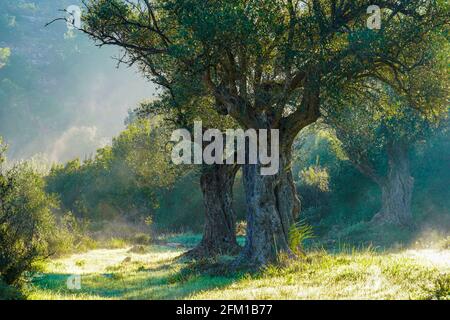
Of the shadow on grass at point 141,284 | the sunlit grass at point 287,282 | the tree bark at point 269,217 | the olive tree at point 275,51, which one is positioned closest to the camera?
the sunlit grass at point 287,282

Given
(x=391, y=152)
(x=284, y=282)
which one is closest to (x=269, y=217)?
(x=284, y=282)

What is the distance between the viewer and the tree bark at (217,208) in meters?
29.0

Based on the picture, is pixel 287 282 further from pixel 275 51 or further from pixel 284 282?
pixel 275 51

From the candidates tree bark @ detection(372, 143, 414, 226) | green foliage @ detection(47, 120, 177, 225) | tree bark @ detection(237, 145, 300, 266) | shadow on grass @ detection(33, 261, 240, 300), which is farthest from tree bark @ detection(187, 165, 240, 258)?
green foliage @ detection(47, 120, 177, 225)

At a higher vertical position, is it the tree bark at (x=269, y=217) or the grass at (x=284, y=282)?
the tree bark at (x=269, y=217)

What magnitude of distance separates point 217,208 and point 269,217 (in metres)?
9.35

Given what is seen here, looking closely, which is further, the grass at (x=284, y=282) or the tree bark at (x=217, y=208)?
the tree bark at (x=217, y=208)

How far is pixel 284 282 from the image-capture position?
15.0 meters

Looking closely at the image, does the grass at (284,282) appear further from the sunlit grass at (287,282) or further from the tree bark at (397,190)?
the tree bark at (397,190)

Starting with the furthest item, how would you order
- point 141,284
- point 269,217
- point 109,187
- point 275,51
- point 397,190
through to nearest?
point 109,187 < point 397,190 < point 275,51 < point 269,217 < point 141,284

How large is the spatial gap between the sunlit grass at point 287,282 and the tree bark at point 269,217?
39.9 inches

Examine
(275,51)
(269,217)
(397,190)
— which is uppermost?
(275,51)

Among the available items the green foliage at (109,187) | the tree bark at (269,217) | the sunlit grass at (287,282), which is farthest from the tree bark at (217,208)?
the green foliage at (109,187)

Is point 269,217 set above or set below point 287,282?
above
